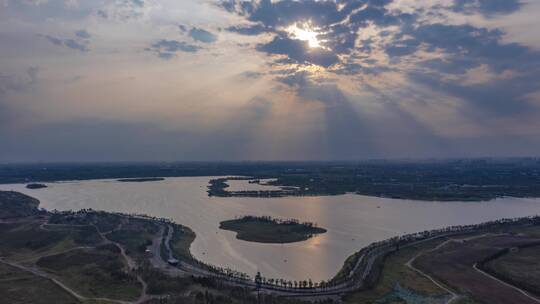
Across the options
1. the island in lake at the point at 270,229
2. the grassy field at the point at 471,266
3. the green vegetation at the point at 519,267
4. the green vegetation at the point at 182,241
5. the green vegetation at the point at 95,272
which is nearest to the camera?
the grassy field at the point at 471,266

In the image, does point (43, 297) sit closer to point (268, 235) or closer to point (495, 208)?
point (268, 235)

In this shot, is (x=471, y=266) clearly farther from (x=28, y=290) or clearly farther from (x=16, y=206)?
(x=16, y=206)

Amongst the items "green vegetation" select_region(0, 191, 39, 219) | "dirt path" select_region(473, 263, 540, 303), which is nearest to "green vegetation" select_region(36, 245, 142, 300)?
"dirt path" select_region(473, 263, 540, 303)

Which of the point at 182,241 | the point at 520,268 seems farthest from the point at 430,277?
the point at 182,241

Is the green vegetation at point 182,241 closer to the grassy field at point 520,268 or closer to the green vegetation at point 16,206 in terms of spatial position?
the grassy field at point 520,268

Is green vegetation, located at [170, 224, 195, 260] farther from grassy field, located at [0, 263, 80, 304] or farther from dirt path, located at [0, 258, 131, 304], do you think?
grassy field, located at [0, 263, 80, 304]

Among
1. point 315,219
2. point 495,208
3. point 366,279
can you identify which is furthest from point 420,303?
point 495,208

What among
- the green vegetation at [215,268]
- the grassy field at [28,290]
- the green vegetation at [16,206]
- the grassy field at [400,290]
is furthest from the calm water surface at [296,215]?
the grassy field at [28,290]

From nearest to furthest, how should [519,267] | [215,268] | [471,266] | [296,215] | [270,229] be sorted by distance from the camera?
[519,267], [215,268], [471,266], [270,229], [296,215]
